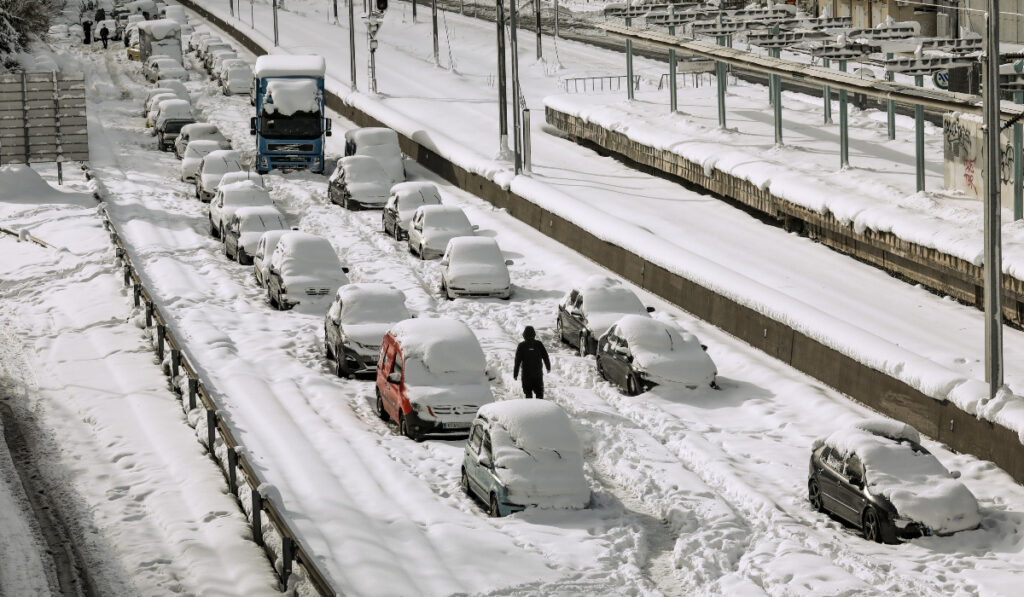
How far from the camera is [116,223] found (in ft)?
138

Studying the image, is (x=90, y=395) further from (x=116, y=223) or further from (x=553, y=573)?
(x=116, y=223)

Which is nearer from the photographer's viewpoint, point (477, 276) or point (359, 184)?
point (477, 276)

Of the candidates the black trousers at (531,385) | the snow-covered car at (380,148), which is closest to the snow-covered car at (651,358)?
the black trousers at (531,385)

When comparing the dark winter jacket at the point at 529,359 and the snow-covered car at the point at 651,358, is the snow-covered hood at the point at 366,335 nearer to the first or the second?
the dark winter jacket at the point at 529,359

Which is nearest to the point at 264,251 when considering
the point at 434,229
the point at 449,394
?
the point at 434,229

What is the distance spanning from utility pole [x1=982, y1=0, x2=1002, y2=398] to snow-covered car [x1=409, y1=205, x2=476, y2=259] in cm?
1643

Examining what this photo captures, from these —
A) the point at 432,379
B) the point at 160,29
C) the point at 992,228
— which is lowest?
the point at 432,379

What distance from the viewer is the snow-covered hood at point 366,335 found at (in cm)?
2730

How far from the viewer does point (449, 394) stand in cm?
2394

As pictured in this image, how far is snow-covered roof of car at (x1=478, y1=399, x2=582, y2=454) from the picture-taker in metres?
20.7

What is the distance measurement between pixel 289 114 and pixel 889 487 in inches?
1264

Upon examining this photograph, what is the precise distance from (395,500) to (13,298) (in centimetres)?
1600

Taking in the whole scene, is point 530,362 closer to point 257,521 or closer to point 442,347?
point 442,347

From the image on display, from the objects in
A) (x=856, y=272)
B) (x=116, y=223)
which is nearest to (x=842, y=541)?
(x=856, y=272)
